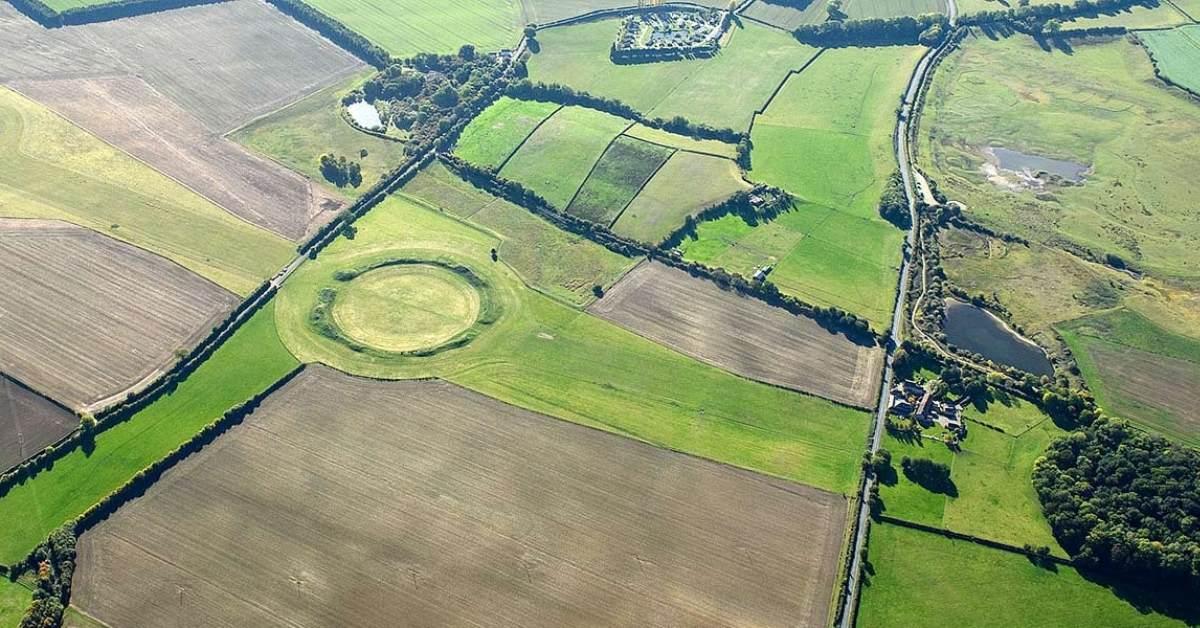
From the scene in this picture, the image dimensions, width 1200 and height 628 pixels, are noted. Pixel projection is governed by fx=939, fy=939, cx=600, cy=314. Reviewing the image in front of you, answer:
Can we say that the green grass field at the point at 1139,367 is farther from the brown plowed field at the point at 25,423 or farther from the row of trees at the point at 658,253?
the brown plowed field at the point at 25,423

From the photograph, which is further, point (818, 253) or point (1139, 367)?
point (818, 253)

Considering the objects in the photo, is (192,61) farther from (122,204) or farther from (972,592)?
(972,592)

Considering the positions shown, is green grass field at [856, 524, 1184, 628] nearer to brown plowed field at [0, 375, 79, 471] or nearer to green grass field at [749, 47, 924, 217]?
green grass field at [749, 47, 924, 217]

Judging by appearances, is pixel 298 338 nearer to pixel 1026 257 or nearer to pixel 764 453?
pixel 764 453

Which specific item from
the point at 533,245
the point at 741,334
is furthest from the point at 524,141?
the point at 741,334

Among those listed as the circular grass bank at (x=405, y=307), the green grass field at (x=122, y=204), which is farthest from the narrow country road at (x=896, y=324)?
the green grass field at (x=122, y=204)

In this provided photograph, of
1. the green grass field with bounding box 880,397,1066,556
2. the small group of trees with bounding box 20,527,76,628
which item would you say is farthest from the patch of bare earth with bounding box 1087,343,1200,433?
the small group of trees with bounding box 20,527,76,628
